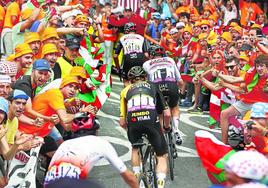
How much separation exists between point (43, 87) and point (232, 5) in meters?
13.7

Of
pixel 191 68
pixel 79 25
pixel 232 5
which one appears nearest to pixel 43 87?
pixel 79 25

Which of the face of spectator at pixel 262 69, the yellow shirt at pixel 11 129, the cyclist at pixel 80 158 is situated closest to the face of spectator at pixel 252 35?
the face of spectator at pixel 262 69

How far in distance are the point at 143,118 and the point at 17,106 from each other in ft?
5.98

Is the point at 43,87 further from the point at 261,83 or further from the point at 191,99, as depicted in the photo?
the point at 191,99

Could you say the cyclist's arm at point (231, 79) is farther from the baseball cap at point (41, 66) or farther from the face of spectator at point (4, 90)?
the face of spectator at point (4, 90)

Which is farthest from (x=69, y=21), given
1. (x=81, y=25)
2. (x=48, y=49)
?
(x=48, y=49)

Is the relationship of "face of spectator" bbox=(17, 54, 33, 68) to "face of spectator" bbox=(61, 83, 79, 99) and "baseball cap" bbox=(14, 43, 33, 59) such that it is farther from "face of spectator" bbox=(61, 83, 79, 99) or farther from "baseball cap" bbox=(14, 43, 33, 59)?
"face of spectator" bbox=(61, 83, 79, 99)

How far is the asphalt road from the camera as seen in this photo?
1118 cm

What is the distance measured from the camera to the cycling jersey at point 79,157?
269 inches

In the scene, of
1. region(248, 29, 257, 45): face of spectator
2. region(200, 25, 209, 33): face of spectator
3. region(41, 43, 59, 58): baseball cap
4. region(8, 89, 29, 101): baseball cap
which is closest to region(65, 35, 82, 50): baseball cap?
region(41, 43, 59, 58): baseball cap

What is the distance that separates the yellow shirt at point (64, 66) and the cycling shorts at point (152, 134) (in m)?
2.07

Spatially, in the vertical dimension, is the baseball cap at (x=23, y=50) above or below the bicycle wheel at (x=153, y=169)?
above

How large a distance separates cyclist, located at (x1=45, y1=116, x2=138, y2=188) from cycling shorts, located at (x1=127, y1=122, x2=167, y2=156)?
2555 millimetres

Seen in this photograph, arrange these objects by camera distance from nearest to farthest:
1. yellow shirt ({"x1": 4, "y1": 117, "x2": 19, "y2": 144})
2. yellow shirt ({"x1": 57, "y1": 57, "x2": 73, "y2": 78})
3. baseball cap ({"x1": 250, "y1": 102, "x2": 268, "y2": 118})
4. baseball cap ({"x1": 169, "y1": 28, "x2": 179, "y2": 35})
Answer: yellow shirt ({"x1": 4, "y1": 117, "x2": 19, "y2": 144}) < baseball cap ({"x1": 250, "y1": 102, "x2": 268, "y2": 118}) < yellow shirt ({"x1": 57, "y1": 57, "x2": 73, "y2": 78}) < baseball cap ({"x1": 169, "y1": 28, "x2": 179, "y2": 35})
